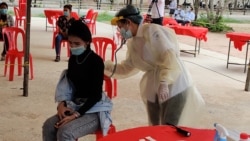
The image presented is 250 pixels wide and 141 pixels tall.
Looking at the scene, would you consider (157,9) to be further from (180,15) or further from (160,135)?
(160,135)

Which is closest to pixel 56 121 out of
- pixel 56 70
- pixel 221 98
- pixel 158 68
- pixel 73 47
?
pixel 73 47

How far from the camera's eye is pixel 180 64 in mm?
2723

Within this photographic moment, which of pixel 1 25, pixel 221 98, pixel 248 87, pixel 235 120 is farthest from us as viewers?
pixel 1 25

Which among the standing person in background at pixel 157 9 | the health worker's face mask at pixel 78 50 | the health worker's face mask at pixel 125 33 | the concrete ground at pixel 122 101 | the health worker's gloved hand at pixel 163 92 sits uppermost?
the standing person in background at pixel 157 9

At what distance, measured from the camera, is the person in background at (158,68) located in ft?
8.66

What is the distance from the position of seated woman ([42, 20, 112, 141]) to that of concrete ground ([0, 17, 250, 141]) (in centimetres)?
74

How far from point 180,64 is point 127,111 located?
2096 millimetres

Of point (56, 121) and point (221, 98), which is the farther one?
point (221, 98)

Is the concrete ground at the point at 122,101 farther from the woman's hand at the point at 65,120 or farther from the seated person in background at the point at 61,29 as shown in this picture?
the woman's hand at the point at 65,120

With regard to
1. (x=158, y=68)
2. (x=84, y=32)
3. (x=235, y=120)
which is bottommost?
(x=235, y=120)

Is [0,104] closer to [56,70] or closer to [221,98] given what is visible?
[56,70]

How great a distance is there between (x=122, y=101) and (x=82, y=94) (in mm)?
2444

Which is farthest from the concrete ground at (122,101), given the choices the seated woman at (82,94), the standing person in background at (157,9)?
the standing person in background at (157,9)

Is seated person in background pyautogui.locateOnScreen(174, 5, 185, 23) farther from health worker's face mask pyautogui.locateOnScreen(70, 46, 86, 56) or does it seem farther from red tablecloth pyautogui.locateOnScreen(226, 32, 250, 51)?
health worker's face mask pyautogui.locateOnScreen(70, 46, 86, 56)
